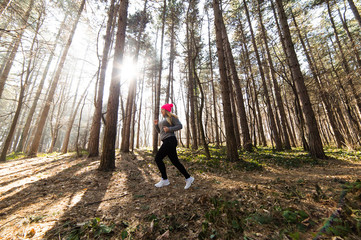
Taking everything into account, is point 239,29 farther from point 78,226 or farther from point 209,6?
point 78,226

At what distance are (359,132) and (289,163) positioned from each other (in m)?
6.49

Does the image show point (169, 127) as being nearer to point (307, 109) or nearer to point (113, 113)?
point (113, 113)

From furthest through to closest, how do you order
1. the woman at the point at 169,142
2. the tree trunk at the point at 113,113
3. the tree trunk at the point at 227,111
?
the tree trunk at the point at 227,111 → the tree trunk at the point at 113,113 → the woman at the point at 169,142

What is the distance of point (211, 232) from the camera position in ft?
6.52

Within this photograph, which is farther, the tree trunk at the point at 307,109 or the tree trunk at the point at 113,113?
the tree trunk at the point at 307,109

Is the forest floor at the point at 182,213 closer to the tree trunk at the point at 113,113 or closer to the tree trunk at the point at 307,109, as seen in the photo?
the tree trunk at the point at 113,113

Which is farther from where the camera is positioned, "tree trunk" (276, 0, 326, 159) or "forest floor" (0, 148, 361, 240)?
"tree trunk" (276, 0, 326, 159)

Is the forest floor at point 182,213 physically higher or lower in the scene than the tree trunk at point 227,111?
lower

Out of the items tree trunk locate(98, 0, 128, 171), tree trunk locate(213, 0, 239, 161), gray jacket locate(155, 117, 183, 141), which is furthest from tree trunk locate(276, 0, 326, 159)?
tree trunk locate(98, 0, 128, 171)

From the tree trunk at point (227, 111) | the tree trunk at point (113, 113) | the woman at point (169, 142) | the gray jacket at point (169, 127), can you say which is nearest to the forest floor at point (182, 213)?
the woman at point (169, 142)

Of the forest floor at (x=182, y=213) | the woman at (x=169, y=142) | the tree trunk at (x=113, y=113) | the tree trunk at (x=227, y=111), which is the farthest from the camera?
the tree trunk at (x=227, y=111)

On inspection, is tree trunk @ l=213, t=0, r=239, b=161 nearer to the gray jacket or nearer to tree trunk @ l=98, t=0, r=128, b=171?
the gray jacket

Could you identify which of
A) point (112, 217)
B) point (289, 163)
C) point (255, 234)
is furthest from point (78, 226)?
point (289, 163)

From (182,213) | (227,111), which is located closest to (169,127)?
(182,213)
